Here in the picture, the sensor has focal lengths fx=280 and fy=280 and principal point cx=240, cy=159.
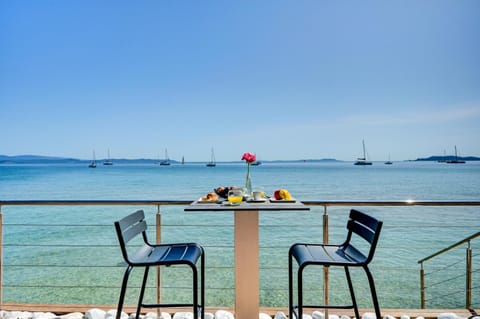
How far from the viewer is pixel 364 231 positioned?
1332 millimetres

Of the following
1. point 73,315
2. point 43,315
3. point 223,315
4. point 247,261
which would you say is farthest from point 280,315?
point 43,315

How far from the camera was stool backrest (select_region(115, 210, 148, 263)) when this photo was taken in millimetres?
1190

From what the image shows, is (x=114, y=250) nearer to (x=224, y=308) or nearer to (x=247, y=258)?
(x=224, y=308)

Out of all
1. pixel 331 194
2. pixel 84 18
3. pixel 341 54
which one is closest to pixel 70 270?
pixel 84 18

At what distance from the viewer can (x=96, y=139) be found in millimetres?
22453

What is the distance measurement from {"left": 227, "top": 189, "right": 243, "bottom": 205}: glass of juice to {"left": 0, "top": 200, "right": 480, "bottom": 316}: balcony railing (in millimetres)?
294

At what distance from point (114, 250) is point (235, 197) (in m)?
7.18

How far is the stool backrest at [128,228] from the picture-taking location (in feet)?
3.91

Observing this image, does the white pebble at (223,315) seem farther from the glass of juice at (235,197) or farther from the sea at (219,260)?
the glass of juice at (235,197)

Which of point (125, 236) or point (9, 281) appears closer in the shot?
point (125, 236)

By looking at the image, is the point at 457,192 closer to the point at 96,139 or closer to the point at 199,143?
the point at 199,143

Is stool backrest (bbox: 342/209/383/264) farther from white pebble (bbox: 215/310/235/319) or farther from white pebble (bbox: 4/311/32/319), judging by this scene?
white pebble (bbox: 4/311/32/319)

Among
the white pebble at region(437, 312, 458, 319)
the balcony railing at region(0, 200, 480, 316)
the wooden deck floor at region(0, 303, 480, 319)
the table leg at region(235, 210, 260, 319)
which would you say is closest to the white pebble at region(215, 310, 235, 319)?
the wooden deck floor at region(0, 303, 480, 319)

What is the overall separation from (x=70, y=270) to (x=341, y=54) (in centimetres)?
771
